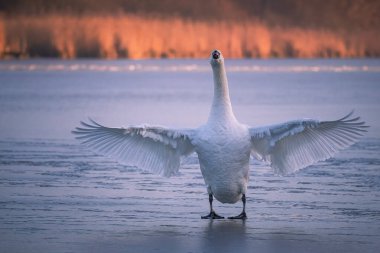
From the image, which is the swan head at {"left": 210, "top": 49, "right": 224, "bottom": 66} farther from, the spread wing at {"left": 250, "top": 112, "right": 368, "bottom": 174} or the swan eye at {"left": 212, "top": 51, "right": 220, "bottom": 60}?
the spread wing at {"left": 250, "top": 112, "right": 368, "bottom": 174}

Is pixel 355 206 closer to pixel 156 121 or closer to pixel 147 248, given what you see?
pixel 147 248

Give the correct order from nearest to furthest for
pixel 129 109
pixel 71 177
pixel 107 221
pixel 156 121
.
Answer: pixel 107 221 < pixel 71 177 < pixel 156 121 < pixel 129 109

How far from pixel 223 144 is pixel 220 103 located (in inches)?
21.8

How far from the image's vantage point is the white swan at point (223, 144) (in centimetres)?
1243

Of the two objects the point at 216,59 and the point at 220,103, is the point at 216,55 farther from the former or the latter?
the point at 220,103

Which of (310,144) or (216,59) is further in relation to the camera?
(310,144)

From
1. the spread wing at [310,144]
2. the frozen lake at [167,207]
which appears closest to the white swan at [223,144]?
the spread wing at [310,144]

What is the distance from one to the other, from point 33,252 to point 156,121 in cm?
2008

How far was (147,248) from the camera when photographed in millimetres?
10766

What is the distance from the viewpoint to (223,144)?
12328mm

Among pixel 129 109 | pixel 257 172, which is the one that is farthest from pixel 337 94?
pixel 257 172

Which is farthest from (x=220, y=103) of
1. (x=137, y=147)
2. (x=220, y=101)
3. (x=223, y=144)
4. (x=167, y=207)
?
(x=167, y=207)

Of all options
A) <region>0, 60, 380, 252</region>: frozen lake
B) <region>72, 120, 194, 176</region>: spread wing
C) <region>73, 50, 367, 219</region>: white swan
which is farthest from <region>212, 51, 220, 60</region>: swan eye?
<region>0, 60, 380, 252</region>: frozen lake

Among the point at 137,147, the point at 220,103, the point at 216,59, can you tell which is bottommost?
the point at 137,147
